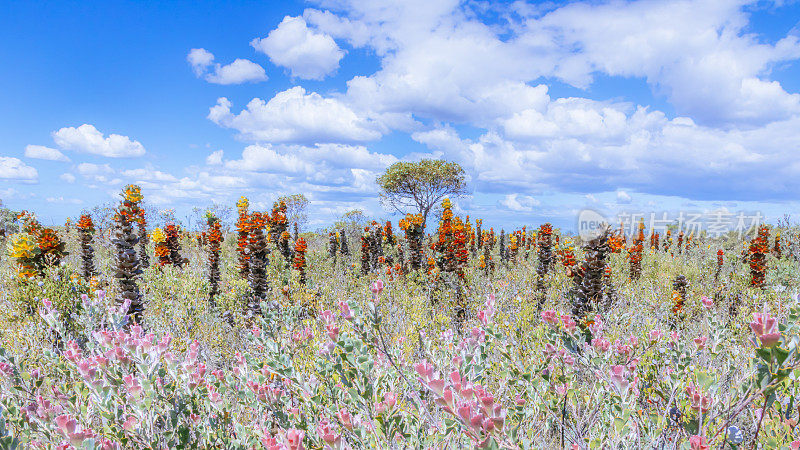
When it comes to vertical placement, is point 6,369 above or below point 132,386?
below

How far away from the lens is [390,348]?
8.59ft

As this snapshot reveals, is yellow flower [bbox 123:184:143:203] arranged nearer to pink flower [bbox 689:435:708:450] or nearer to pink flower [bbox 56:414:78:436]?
pink flower [bbox 56:414:78:436]

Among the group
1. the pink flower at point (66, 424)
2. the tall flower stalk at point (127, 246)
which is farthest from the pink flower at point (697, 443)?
the tall flower stalk at point (127, 246)

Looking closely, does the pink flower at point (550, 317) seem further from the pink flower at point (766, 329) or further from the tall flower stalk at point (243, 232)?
the tall flower stalk at point (243, 232)

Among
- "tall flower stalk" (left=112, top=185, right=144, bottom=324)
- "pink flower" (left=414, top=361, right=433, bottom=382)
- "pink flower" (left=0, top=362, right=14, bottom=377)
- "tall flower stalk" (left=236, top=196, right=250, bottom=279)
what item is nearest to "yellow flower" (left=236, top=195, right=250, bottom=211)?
"tall flower stalk" (left=236, top=196, right=250, bottom=279)

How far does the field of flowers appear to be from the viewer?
5.46ft

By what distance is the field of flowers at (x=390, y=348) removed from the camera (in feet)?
5.46

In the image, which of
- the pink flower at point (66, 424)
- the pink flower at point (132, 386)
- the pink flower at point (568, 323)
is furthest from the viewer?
the pink flower at point (568, 323)

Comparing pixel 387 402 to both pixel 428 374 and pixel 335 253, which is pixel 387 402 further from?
pixel 335 253

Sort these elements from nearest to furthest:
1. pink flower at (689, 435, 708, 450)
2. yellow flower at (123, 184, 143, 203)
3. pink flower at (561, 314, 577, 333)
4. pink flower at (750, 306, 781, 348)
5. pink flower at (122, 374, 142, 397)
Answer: pink flower at (750, 306, 781, 348) < pink flower at (689, 435, 708, 450) < pink flower at (122, 374, 142, 397) < pink flower at (561, 314, 577, 333) < yellow flower at (123, 184, 143, 203)

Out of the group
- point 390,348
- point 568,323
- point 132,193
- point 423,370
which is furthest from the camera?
point 132,193

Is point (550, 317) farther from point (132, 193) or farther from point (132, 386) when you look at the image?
point (132, 193)

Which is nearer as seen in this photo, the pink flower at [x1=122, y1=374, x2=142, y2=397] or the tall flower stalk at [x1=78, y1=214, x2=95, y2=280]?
the pink flower at [x1=122, y1=374, x2=142, y2=397]

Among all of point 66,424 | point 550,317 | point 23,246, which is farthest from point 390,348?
point 23,246
